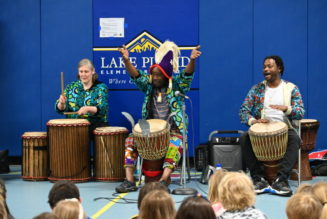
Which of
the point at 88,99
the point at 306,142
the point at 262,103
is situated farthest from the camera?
the point at 88,99

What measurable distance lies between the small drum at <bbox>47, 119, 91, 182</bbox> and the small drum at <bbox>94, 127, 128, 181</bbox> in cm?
18

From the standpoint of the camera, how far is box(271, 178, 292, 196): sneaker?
5.44 m

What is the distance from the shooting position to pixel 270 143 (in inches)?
224

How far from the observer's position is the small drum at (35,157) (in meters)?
6.64

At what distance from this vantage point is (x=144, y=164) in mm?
5852

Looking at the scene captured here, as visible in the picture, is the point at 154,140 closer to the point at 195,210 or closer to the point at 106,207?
the point at 106,207

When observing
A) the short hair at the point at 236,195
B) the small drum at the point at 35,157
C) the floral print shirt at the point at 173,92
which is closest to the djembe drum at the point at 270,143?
the floral print shirt at the point at 173,92

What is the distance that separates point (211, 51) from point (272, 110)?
1.78m

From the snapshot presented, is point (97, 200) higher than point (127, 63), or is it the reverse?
point (127, 63)

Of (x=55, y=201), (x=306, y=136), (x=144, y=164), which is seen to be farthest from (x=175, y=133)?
Answer: (x=55, y=201)

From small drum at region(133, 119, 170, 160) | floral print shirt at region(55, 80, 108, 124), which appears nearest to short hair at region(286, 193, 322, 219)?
small drum at region(133, 119, 170, 160)

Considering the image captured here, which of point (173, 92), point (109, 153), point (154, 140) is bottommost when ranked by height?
point (109, 153)

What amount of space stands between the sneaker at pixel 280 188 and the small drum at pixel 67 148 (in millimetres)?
2349

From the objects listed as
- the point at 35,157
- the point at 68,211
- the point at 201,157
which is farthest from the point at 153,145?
the point at 68,211
